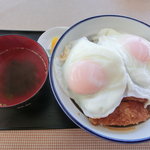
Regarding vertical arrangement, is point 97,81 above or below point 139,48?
below

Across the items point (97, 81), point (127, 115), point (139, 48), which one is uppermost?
point (139, 48)

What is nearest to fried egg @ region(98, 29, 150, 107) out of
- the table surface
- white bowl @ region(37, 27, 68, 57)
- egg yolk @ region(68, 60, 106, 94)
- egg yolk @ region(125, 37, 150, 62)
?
egg yolk @ region(125, 37, 150, 62)

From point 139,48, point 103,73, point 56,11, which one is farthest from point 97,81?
point 56,11

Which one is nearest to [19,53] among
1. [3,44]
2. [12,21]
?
[3,44]

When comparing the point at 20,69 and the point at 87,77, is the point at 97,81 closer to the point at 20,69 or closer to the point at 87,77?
the point at 87,77

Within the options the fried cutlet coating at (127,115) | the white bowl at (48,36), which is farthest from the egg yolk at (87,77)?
the white bowl at (48,36)

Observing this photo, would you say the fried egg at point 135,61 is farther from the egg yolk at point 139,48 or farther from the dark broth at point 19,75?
the dark broth at point 19,75

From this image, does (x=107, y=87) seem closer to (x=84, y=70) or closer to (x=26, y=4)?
(x=84, y=70)
